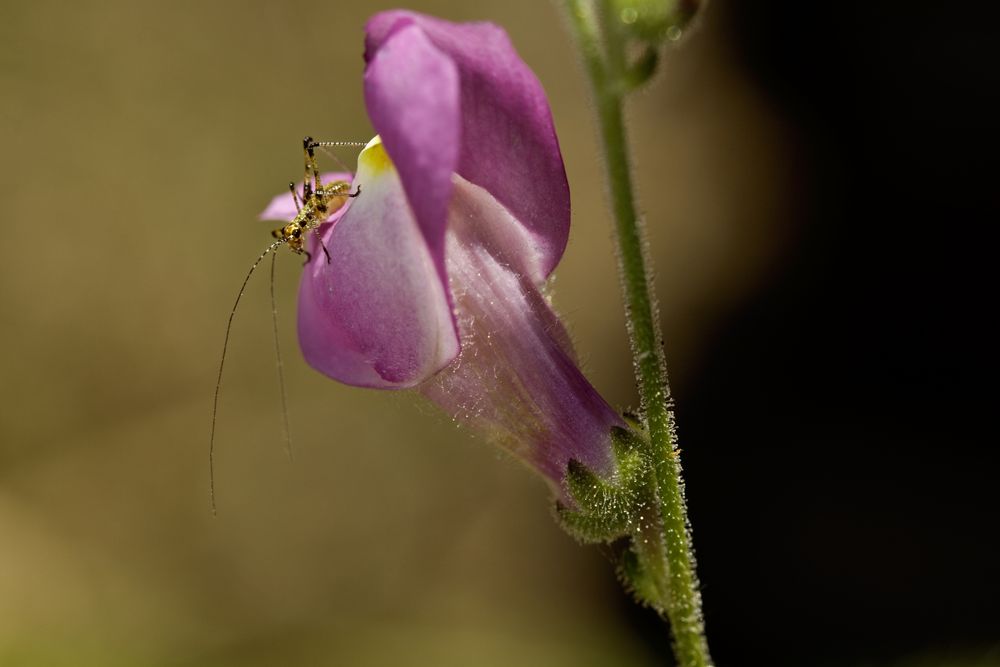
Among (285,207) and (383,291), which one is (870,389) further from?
(383,291)

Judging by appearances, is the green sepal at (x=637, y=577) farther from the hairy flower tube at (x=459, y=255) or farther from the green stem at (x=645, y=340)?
the hairy flower tube at (x=459, y=255)

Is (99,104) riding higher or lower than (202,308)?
higher

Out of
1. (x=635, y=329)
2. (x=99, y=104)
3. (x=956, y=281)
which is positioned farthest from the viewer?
(x=99, y=104)

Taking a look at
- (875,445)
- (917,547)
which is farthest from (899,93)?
(917,547)

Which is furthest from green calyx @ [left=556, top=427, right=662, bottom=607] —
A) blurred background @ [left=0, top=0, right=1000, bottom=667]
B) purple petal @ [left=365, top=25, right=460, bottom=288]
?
blurred background @ [left=0, top=0, right=1000, bottom=667]

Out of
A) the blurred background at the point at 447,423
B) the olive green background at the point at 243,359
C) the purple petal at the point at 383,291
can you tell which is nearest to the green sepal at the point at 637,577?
the purple petal at the point at 383,291

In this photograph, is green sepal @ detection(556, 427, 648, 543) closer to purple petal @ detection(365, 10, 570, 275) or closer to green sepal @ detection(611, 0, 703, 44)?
purple petal @ detection(365, 10, 570, 275)

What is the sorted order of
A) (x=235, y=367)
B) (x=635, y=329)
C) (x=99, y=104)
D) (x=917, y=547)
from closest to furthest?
1. (x=635, y=329)
2. (x=917, y=547)
3. (x=235, y=367)
4. (x=99, y=104)

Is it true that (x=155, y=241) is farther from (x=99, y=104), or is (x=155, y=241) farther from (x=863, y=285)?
(x=863, y=285)
